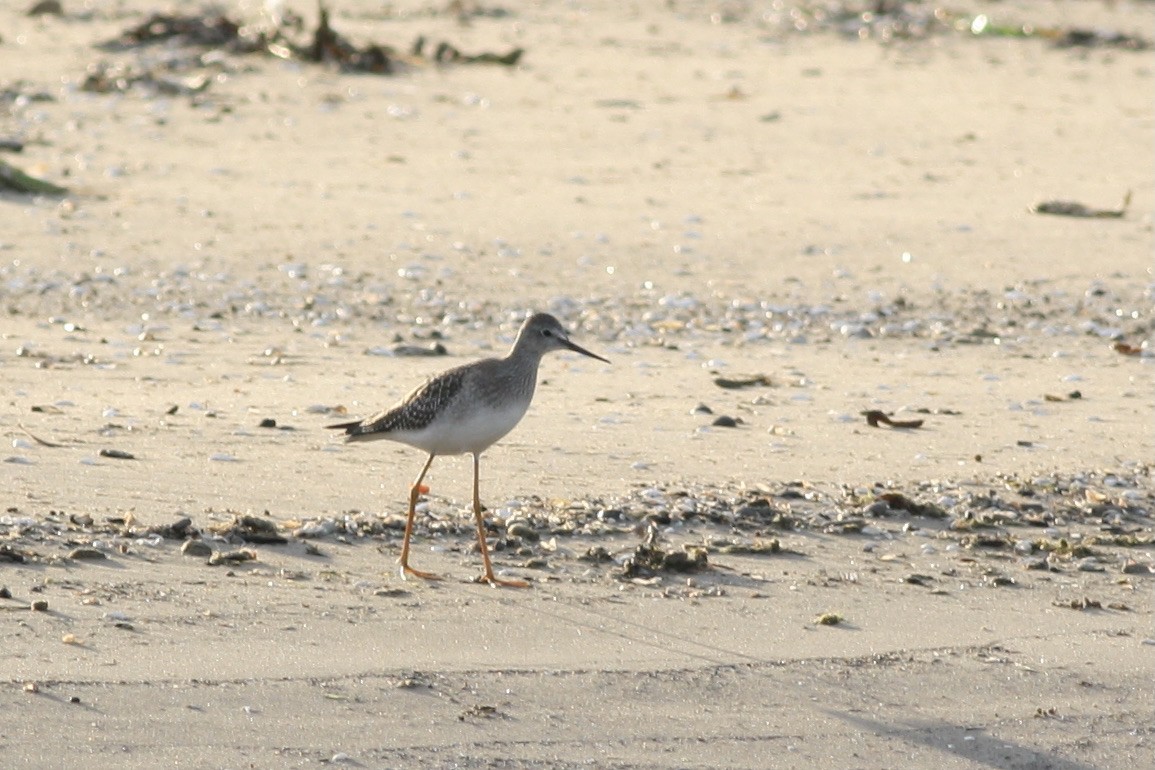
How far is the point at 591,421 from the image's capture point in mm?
8312

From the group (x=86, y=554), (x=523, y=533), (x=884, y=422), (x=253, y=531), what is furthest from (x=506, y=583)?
(x=884, y=422)

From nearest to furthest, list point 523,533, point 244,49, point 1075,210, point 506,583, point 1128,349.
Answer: point 506,583 < point 523,533 < point 1128,349 < point 1075,210 < point 244,49

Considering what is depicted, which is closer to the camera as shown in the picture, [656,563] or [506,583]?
[506,583]

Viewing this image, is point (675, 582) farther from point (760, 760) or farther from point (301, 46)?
point (301, 46)

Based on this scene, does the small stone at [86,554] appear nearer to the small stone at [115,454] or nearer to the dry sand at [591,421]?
the dry sand at [591,421]

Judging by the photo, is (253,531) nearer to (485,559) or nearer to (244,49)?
(485,559)

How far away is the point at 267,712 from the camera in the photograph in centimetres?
501

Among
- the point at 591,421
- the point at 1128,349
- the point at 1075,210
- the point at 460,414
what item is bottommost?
the point at 591,421

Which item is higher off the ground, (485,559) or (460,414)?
(460,414)

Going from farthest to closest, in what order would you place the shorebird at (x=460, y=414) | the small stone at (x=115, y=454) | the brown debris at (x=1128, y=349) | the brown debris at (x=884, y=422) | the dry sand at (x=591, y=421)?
the brown debris at (x=1128, y=349) < the brown debris at (x=884, y=422) < the small stone at (x=115, y=454) < the shorebird at (x=460, y=414) < the dry sand at (x=591, y=421)

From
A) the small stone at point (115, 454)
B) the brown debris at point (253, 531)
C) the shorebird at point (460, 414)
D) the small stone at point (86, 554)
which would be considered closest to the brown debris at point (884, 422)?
the shorebird at point (460, 414)

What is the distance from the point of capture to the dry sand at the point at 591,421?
529cm

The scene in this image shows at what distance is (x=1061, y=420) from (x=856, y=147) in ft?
22.0

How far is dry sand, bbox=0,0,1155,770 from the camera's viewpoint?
529cm
